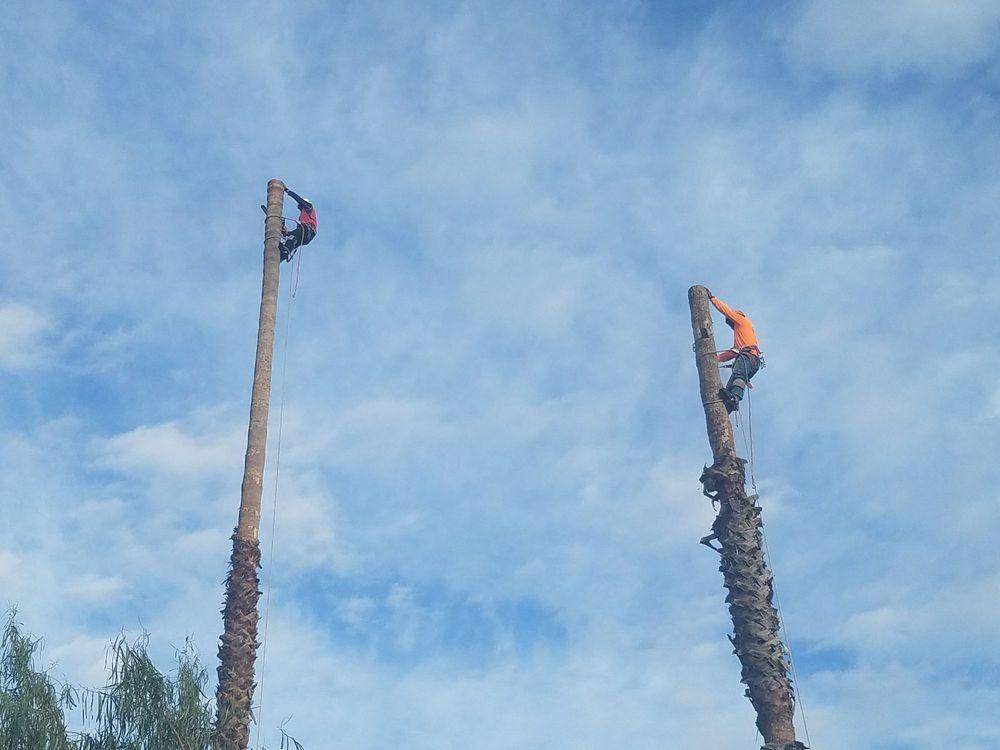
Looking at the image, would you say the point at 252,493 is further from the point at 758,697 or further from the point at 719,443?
the point at 758,697

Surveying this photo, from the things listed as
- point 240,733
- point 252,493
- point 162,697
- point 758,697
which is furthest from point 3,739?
point 758,697

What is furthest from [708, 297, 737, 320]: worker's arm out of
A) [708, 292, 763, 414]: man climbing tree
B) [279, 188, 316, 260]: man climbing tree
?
[279, 188, 316, 260]: man climbing tree

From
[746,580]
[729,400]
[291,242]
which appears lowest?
[746,580]

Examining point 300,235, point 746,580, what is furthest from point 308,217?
point 746,580

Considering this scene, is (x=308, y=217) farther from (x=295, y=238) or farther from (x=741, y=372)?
(x=741, y=372)

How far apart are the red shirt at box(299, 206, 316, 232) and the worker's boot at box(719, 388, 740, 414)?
27.0 feet

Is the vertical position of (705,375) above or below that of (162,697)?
above

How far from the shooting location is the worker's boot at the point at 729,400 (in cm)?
1202

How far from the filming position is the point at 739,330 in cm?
1348

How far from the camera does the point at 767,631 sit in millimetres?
10414

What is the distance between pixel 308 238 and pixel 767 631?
34.3 feet

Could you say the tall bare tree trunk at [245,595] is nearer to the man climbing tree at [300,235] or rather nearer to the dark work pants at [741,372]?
the man climbing tree at [300,235]

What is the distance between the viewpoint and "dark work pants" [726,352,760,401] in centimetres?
1255

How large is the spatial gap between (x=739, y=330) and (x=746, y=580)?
4.01 metres
